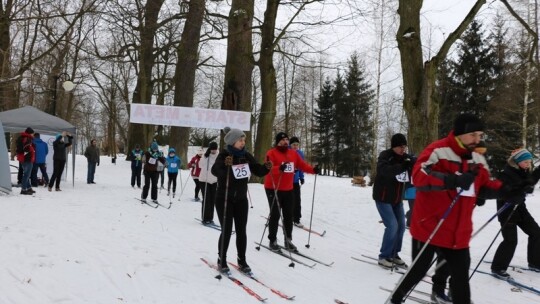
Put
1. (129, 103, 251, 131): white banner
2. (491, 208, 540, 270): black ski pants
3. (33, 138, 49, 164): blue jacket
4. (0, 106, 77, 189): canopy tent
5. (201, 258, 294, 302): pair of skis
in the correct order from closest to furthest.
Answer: (201, 258, 294, 302): pair of skis < (491, 208, 540, 270): black ski pants < (33, 138, 49, 164): blue jacket < (0, 106, 77, 189): canopy tent < (129, 103, 251, 131): white banner

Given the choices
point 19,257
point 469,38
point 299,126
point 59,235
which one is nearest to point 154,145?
point 59,235

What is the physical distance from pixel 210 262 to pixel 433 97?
6.79 metres

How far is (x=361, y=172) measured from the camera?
4253cm

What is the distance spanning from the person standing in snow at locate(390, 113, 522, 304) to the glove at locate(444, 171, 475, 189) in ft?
0.05

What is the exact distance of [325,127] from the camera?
44781mm

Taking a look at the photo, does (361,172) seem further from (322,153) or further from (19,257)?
(19,257)

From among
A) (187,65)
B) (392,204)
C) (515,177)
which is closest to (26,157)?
(187,65)

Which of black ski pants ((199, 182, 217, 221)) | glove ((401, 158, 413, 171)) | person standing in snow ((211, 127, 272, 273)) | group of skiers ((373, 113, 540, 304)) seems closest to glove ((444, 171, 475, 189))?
group of skiers ((373, 113, 540, 304))

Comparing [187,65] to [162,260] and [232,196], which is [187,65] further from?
[232,196]

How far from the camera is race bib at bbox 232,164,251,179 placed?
18.0ft

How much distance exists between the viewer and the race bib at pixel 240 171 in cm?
548

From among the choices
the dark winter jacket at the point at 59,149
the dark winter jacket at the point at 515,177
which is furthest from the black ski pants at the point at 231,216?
the dark winter jacket at the point at 59,149

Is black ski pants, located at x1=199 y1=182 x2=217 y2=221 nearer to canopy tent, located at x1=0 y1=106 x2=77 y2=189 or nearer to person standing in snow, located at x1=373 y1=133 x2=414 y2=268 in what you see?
person standing in snow, located at x1=373 y1=133 x2=414 y2=268

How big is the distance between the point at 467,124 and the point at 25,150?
39.8ft
